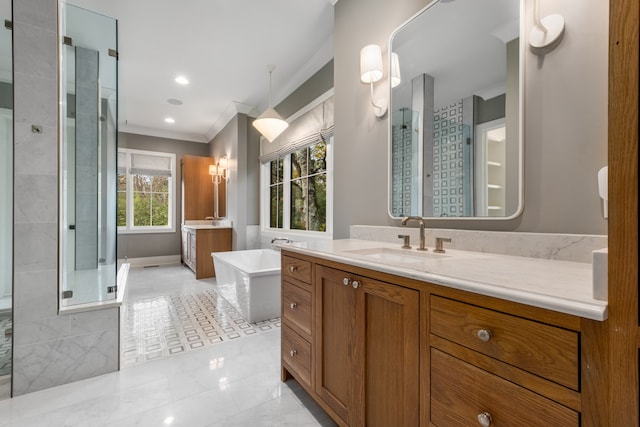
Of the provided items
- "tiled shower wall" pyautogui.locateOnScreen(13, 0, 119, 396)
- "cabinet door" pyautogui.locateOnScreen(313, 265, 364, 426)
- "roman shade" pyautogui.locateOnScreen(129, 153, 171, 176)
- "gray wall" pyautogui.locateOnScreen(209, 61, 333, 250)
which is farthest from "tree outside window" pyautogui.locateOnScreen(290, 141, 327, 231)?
"roman shade" pyautogui.locateOnScreen(129, 153, 171, 176)

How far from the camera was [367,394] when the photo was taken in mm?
1122

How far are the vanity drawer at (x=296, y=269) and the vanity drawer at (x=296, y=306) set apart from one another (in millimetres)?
60

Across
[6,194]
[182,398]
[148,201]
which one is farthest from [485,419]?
[148,201]

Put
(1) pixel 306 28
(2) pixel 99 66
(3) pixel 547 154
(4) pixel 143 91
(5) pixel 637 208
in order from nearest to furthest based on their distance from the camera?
(5) pixel 637 208 < (3) pixel 547 154 < (2) pixel 99 66 < (1) pixel 306 28 < (4) pixel 143 91

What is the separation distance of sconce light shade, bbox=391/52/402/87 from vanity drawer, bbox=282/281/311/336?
54.8 inches

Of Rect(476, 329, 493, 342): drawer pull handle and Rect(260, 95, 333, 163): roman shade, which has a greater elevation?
Rect(260, 95, 333, 163): roman shade

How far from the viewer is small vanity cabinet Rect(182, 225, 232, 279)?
15.0ft

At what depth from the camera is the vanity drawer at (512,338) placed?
0.60m

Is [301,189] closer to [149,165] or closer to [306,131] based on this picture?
[306,131]

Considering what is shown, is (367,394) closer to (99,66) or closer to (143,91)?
(99,66)

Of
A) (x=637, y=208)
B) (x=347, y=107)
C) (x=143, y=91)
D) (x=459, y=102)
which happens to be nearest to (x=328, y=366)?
(x=637, y=208)

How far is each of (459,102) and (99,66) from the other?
285 centimetres

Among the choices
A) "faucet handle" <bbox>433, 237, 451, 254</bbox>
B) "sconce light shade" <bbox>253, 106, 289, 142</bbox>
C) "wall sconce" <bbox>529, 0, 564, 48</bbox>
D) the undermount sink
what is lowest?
the undermount sink

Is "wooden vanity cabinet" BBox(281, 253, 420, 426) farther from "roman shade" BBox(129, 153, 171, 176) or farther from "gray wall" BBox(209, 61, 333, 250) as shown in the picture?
"roman shade" BBox(129, 153, 171, 176)
